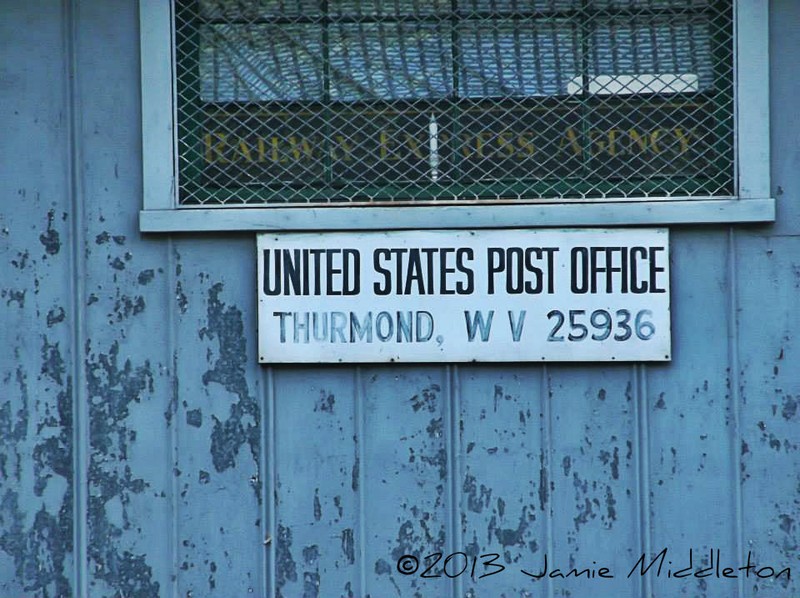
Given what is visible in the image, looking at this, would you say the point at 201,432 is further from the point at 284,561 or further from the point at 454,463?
the point at 454,463

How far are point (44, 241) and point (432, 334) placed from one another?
1.18m

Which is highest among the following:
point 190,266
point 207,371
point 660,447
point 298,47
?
point 298,47

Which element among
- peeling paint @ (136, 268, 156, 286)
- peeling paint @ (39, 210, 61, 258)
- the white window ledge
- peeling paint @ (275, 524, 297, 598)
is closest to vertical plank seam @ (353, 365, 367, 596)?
peeling paint @ (275, 524, 297, 598)

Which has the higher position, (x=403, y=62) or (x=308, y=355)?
(x=403, y=62)

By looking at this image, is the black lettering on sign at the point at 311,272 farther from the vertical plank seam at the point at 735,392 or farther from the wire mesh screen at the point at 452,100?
the vertical plank seam at the point at 735,392

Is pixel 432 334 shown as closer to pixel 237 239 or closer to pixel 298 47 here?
pixel 237 239

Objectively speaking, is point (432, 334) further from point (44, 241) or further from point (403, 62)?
point (44, 241)

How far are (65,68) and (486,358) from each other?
4.95 ft

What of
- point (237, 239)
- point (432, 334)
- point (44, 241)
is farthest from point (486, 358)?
point (44, 241)

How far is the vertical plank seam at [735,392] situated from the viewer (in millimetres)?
2930

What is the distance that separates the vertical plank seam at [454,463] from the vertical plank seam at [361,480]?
10.0 inches

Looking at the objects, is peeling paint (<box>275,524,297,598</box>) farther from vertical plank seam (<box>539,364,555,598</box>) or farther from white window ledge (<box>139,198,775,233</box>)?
white window ledge (<box>139,198,775,233</box>)

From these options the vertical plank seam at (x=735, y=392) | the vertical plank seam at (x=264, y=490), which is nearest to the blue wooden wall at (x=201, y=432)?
the vertical plank seam at (x=264, y=490)

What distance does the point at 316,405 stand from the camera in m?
3.00
